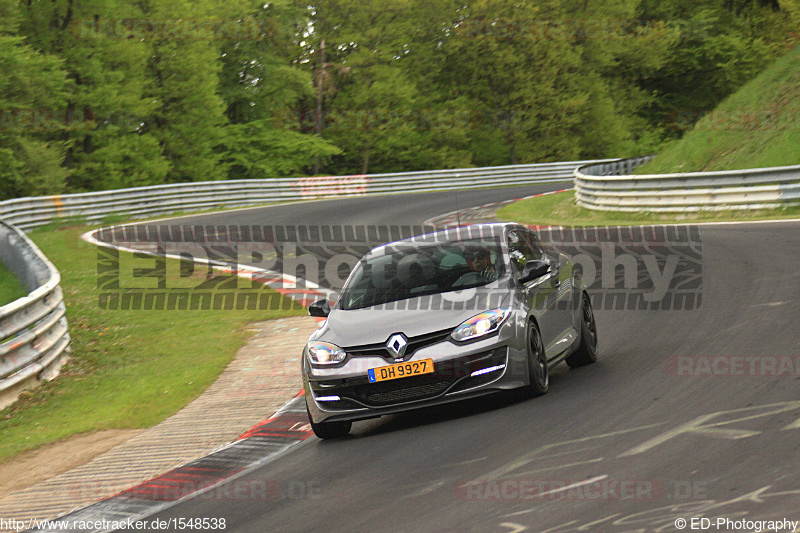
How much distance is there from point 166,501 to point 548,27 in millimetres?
59512

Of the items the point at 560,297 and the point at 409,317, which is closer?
the point at 409,317

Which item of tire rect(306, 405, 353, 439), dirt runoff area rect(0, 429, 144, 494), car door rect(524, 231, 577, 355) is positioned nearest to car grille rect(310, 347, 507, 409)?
tire rect(306, 405, 353, 439)

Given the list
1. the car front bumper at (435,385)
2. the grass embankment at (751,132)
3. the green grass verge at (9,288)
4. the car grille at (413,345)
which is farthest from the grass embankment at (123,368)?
the grass embankment at (751,132)

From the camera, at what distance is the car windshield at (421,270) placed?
29.7 ft

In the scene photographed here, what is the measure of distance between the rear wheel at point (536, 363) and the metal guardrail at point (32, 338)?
577 centimetres

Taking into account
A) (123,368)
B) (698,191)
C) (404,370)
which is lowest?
(698,191)

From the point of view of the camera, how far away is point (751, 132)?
2872 cm

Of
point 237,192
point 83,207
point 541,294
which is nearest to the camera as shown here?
point 541,294

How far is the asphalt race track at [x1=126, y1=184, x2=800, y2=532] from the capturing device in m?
5.57

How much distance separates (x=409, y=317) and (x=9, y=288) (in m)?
12.5

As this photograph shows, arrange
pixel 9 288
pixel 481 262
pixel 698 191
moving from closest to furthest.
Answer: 1. pixel 481 262
2. pixel 9 288
3. pixel 698 191

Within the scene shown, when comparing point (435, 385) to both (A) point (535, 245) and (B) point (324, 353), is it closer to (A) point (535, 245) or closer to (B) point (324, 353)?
(B) point (324, 353)

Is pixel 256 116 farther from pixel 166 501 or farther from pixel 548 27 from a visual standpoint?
pixel 166 501

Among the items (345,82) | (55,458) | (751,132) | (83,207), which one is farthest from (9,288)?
(345,82)
